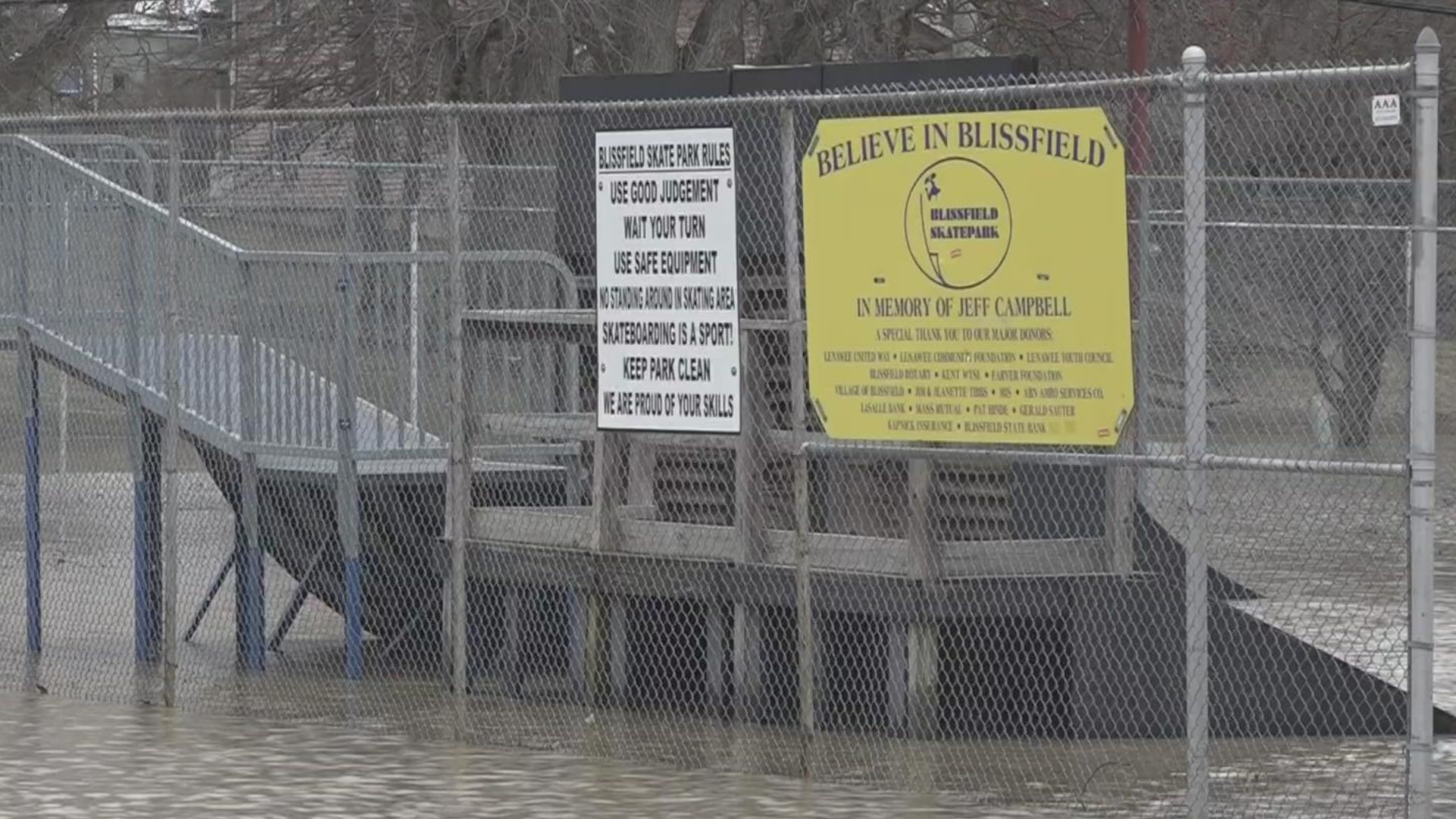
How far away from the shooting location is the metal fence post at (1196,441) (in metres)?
8.47

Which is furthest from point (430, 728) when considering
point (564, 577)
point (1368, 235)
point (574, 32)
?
point (574, 32)

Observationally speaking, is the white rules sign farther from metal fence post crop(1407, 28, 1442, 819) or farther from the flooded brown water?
metal fence post crop(1407, 28, 1442, 819)

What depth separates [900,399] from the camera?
9414 millimetres

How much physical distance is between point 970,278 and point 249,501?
4.60m

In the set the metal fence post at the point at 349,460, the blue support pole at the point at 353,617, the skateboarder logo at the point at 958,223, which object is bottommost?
the blue support pole at the point at 353,617

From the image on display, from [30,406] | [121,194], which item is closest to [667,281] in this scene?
[121,194]

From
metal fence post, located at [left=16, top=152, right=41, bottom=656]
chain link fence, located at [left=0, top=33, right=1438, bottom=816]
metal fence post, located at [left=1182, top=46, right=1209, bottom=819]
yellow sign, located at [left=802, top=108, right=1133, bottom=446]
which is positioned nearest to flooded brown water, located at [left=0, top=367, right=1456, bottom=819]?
chain link fence, located at [left=0, top=33, right=1438, bottom=816]

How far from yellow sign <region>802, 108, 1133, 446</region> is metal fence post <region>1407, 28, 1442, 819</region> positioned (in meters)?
1.09

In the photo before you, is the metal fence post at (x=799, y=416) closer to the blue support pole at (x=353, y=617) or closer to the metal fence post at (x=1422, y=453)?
the metal fence post at (x=1422, y=453)

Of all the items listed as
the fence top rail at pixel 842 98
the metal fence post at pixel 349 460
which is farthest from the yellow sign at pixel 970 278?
the metal fence post at pixel 349 460

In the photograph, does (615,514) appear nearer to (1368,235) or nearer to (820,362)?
(820,362)

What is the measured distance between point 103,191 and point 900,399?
4.80 meters

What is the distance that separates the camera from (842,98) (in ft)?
31.1

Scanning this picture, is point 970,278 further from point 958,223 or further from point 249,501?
point 249,501
